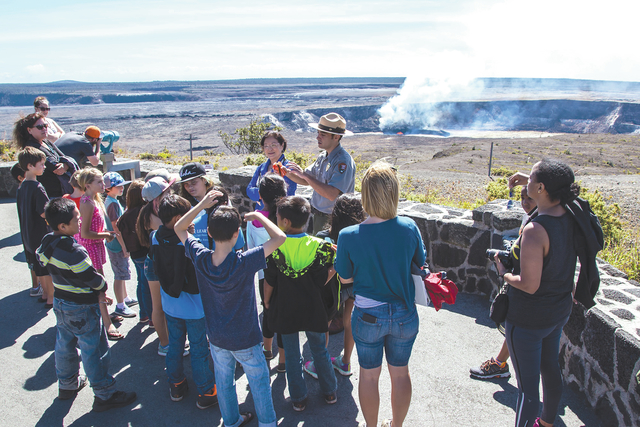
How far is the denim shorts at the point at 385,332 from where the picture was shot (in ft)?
8.18

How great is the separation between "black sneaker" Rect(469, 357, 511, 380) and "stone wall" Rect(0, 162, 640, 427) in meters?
0.45

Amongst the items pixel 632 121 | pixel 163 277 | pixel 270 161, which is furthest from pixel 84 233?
pixel 632 121

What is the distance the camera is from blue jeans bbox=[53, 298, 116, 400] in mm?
3068

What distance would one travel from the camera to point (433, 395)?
325 cm

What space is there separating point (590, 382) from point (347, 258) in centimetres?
205

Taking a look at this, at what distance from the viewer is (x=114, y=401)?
3.14 metres

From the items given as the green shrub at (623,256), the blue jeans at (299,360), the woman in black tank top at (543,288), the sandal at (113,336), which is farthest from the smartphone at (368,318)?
the green shrub at (623,256)

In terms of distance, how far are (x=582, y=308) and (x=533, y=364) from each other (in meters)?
0.88

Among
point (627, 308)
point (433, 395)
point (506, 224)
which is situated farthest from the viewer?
point (506, 224)

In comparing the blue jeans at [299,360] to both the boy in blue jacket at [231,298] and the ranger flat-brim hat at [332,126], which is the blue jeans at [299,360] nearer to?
the boy in blue jacket at [231,298]

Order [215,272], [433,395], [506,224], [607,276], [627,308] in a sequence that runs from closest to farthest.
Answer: [215,272], [627,308], [433,395], [607,276], [506,224]

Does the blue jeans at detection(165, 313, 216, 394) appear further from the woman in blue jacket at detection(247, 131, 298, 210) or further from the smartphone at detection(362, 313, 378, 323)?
the woman in blue jacket at detection(247, 131, 298, 210)

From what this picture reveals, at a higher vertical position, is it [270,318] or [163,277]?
[163,277]

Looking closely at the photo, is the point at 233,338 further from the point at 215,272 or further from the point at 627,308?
the point at 627,308
